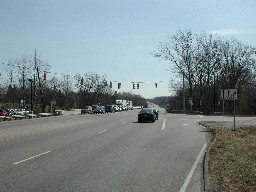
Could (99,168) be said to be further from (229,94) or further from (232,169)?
(229,94)

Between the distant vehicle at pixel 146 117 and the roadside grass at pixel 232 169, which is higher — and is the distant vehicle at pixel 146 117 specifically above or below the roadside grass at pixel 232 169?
above

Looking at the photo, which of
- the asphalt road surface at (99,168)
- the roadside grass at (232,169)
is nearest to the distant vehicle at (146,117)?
the asphalt road surface at (99,168)

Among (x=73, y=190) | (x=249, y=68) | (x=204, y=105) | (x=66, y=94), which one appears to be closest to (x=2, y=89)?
(x=66, y=94)

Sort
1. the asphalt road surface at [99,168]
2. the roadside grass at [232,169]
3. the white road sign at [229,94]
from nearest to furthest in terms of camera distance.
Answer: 1. the roadside grass at [232,169]
2. the asphalt road surface at [99,168]
3. the white road sign at [229,94]

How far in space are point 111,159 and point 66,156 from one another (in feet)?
5.57

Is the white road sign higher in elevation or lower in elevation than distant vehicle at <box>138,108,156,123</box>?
higher

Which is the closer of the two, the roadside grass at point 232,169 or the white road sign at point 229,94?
the roadside grass at point 232,169

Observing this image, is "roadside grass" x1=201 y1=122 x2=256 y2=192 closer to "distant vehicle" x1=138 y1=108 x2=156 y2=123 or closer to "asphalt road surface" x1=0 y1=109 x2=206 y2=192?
"asphalt road surface" x1=0 y1=109 x2=206 y2=192

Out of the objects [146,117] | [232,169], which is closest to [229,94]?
[232,169]

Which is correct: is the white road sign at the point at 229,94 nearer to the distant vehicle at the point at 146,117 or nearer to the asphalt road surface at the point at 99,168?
the asphalt road surface at the point at 99,168

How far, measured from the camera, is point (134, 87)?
96625mm

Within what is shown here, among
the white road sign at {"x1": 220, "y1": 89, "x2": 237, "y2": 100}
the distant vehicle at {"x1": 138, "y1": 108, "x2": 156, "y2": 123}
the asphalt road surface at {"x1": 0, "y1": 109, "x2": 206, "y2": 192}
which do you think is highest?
the white road sign at {"x1": 220, "y1": 89, "x2": 237, "y2": 100}

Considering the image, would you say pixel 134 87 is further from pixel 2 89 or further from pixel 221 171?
pixel 221 171

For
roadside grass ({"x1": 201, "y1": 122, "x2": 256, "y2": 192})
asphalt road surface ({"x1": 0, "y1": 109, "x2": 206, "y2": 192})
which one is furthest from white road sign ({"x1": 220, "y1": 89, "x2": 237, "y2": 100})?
asphalt road surface ({"x1": 0, "y1": 109, "x2": 206, "y2": 192})
